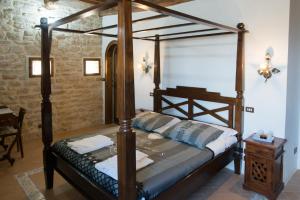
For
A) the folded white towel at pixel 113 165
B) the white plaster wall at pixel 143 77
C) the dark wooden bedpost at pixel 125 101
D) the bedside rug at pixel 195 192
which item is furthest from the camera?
the white plaster wall at pixel 143 77

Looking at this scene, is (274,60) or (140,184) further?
(274,60)

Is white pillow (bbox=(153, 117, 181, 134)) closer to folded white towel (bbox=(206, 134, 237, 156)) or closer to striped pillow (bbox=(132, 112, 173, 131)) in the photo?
striped pillow (bbox=(132, 112, 173, 131))

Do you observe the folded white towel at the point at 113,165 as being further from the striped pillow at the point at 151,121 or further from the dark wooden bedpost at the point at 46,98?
the striped pillow at the point at 151,121

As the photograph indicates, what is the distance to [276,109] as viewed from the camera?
3160 mm

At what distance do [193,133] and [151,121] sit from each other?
87 cm

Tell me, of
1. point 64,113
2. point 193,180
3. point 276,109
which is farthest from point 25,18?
point 276,109

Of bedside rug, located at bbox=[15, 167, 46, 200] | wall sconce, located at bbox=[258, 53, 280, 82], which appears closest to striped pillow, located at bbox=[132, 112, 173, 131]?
wall sconce, located at bbox=[258, 53, 280, 82]

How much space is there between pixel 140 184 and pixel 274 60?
7.88 ft

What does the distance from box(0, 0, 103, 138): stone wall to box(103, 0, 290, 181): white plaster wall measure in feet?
7.89

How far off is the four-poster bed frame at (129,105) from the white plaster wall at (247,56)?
148 millimetres

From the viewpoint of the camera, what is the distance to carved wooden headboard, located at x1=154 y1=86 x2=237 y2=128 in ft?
11.8

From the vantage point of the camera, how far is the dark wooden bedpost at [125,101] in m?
1.62

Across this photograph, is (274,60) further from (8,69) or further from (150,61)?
(8,69)

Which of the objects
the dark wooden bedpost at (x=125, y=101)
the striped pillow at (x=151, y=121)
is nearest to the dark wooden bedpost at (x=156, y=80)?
the striped pillow at (x=151, y=121)
